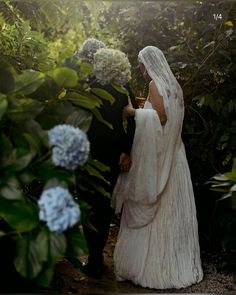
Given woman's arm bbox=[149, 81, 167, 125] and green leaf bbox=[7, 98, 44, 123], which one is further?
woman's arm bbox=[149, 81, 167, 125]

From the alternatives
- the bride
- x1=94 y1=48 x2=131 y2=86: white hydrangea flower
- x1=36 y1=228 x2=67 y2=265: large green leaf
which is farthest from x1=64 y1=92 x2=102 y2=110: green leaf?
the bride

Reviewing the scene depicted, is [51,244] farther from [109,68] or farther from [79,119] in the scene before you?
[109,68]

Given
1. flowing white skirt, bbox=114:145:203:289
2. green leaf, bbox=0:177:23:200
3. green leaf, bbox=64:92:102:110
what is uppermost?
green leaf, bbox=64:92:102:110

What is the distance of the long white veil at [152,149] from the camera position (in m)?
3.01

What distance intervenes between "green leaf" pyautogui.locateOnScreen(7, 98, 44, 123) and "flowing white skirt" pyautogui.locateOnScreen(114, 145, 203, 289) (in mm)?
A: 1488

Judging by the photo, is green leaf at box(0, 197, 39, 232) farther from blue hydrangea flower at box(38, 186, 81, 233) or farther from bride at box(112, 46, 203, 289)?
bride at box(112, 46, 203, 289)

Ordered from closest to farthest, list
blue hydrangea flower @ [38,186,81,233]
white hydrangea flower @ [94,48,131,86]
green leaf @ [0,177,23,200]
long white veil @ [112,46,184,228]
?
blue hydrangea flower @ [38,186,81,233], green leaf @ [0,177,23,200], white hydrangea flower @ [94,48,131,86], long white veil @ [112,46,184,228]

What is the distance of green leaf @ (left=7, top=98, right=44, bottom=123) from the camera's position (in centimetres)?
179

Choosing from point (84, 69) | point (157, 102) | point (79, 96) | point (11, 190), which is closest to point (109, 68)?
point (84, 69)

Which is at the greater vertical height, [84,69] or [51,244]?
[84,69]

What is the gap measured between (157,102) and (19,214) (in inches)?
61.6

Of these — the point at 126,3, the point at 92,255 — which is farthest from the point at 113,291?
the point at 126,3

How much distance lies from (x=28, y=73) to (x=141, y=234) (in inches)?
62.8

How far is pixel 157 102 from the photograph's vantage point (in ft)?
9.89
